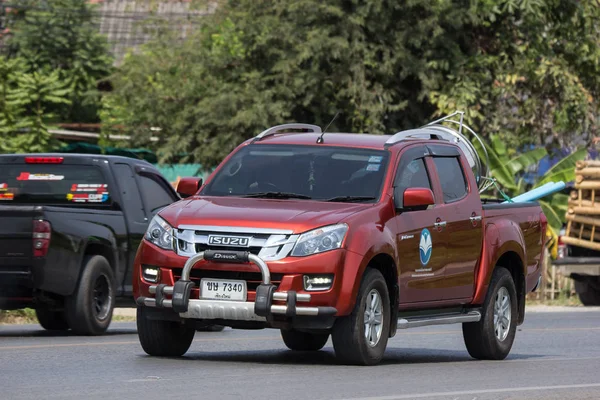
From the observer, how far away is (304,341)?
41.8 ft

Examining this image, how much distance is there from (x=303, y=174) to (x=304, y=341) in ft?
6.46

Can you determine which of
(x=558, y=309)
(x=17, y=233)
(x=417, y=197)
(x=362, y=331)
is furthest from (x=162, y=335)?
(x=558, y=309)

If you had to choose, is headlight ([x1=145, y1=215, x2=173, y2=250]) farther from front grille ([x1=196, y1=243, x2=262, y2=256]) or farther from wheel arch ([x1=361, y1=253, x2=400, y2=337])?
wheel arch ([x1=361, y1=253, x2=400, y2=337])

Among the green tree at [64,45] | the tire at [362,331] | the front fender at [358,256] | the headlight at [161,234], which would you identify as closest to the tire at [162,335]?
the headlight at [161,234]

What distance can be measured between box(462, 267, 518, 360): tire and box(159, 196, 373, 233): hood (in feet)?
7.52

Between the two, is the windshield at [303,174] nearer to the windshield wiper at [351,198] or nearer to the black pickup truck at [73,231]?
the windshield wiper at [351,198]

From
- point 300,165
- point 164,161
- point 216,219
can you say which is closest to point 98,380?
point 216,219

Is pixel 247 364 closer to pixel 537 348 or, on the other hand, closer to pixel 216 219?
pixel 216 219

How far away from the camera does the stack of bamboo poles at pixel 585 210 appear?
24656 mm

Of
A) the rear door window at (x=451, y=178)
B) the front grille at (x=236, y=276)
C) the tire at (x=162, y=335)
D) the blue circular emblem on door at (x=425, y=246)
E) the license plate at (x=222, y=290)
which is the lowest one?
the tire at (x=162, y=335)

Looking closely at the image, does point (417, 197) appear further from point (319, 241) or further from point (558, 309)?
point (558, 309)

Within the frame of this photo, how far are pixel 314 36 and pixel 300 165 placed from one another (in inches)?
762

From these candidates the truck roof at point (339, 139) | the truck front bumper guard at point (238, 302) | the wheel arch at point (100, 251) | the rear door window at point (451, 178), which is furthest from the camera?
the wheel arch at point (100, 251)

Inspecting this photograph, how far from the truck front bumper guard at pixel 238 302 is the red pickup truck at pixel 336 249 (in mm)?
10
